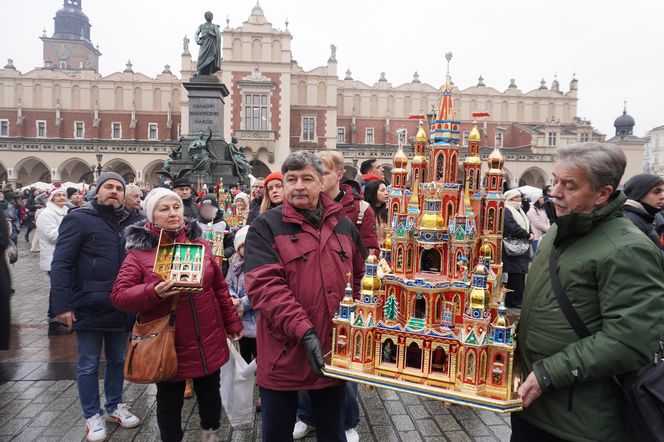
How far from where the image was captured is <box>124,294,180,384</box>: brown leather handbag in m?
2.93

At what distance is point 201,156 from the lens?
46.1 ft

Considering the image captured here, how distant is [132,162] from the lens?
37.8 metres

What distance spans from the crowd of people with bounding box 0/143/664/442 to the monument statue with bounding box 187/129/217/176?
992 centimetres

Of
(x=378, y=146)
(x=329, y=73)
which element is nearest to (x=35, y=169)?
(x=329, y=73)

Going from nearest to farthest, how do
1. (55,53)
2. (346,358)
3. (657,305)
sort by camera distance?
1. (657,305)
2. (346,358)
3. (55,53)

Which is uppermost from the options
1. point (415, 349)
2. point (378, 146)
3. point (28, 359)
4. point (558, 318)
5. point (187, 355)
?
point (378, 146)

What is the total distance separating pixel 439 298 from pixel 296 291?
33.7 inches

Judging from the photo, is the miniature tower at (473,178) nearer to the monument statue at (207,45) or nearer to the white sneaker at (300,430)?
the white sneaker at (300,430)

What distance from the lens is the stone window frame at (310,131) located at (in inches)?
1629

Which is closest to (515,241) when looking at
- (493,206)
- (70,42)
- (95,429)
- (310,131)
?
(493,206)

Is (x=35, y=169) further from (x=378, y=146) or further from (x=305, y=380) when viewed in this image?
(x=305, y=380)

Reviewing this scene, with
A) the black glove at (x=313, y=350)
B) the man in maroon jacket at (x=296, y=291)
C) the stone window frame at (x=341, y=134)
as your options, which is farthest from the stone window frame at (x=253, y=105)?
the black glove at (x=313, y=350)

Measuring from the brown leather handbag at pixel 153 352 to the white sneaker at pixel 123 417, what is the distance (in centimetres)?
122

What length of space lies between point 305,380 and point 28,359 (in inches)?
183
